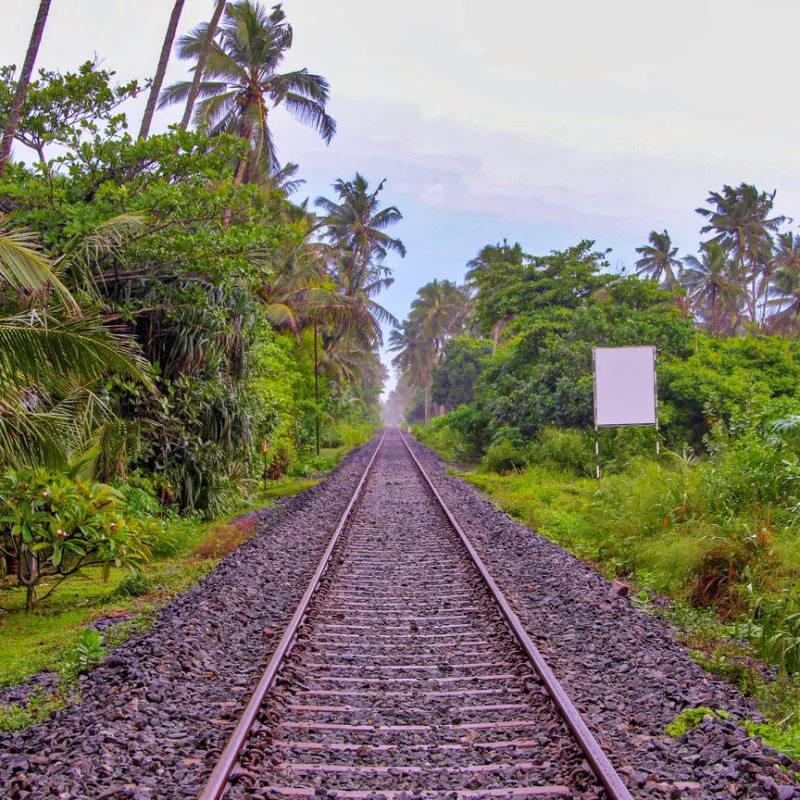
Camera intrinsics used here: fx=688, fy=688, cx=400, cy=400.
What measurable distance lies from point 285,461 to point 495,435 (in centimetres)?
699

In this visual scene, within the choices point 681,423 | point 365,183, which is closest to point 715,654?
point 681,423

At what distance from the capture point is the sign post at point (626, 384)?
1373 cm

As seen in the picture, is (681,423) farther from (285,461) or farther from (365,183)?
(365,183)

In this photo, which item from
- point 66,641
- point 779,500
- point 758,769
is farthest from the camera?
point 779,500

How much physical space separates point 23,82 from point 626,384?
441 inches

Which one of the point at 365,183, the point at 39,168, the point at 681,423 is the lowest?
the point at 681,423

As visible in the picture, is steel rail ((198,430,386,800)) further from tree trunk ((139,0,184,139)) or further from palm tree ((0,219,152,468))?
tree trunk ((139,0,184,139))

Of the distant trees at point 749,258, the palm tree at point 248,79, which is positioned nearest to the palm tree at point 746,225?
the distant trees at point 749,258

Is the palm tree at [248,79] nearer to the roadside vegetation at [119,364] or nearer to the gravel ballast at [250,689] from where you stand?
the roadside vegetation at [119,364]

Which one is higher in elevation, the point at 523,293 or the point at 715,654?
the point at 523,293

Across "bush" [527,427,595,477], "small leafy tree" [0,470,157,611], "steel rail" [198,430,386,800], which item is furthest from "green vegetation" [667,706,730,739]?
"bush" [527,427,595,477]

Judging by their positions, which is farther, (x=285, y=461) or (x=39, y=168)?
(x=285, y=461)

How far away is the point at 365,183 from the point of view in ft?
121

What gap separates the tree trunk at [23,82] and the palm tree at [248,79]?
32.2 ft
